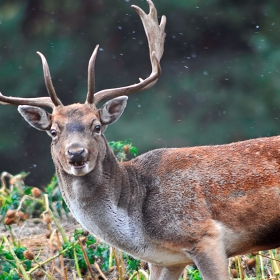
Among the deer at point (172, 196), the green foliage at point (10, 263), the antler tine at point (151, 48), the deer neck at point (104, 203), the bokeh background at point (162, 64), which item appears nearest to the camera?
the deer at point (172, 196)

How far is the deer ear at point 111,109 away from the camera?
6512mm

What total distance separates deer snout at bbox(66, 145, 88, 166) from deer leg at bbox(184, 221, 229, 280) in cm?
100

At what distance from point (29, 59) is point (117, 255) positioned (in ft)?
32.0

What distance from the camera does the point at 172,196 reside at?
6.27 m

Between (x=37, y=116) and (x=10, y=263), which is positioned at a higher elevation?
(x=37, y=116)

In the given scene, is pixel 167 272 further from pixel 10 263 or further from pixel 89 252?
pixel 10 263

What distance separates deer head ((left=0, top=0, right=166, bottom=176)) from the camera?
239 inches

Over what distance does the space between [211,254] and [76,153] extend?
1.20m

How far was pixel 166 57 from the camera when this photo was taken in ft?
53.2

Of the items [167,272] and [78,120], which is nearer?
[78,120]

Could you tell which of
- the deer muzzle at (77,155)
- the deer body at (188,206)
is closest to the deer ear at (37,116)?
the deer body at (188,206)

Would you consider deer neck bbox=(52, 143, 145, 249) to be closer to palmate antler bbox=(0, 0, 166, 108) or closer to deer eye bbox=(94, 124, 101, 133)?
deer eye bbox=(94, 124, 101, 133)

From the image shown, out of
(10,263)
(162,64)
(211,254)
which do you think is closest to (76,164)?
(211,254)

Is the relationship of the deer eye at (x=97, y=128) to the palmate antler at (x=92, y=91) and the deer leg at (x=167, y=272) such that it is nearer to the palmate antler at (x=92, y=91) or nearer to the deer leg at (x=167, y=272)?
the palmate antler at (x=92, y=91)
